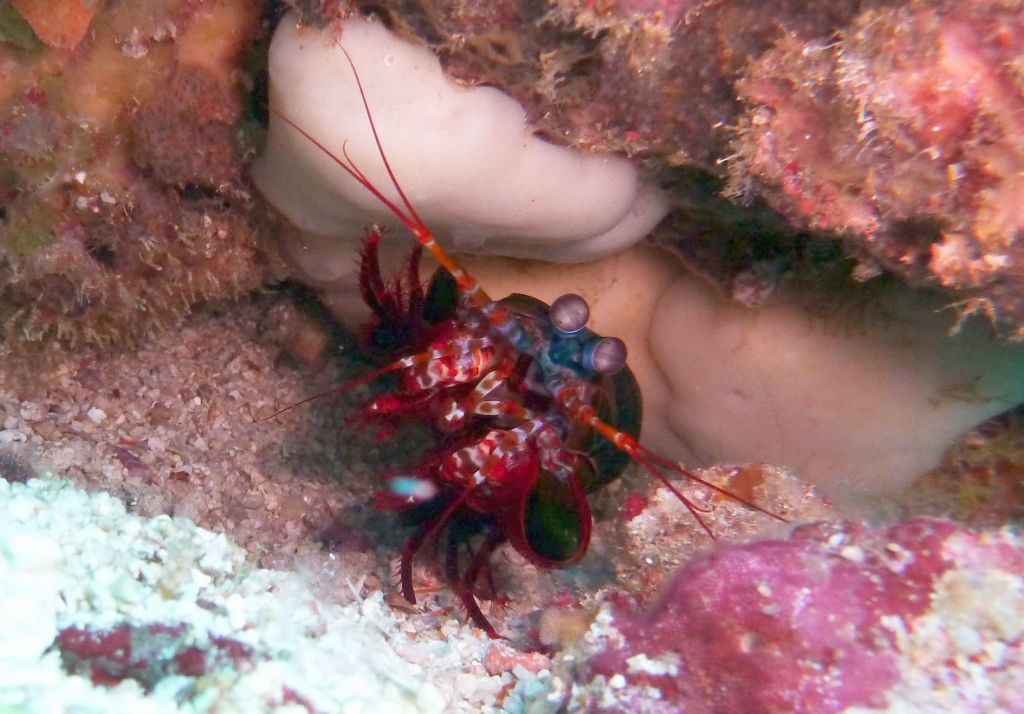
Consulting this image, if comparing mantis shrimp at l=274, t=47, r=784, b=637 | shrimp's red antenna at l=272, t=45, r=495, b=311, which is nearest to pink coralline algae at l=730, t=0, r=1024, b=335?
mantis shrimp at l=274, t=47, r=784, b=637

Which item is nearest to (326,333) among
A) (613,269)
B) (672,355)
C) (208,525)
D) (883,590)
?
(208,525)

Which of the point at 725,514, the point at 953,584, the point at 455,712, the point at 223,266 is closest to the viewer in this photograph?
the point at 953,584

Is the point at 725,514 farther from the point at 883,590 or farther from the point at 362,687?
the point at 362,687

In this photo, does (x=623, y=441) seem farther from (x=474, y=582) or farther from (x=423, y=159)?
(x=423, y=159)

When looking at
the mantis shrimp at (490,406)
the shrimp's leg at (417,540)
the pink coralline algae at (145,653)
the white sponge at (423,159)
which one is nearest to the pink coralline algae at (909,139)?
the white sponge at (423,159)

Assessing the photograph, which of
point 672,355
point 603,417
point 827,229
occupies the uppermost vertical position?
point 827,229

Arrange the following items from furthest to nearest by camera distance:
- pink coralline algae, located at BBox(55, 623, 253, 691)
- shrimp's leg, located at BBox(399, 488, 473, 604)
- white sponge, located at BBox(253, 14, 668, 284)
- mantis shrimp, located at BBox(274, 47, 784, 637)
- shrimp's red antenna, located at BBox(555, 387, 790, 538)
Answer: shrimp's leg, located at BBox(399, 488, 473, 604)
mantis shrimp, located at BBox(274, 47, 784, 637)
shrimp's red antenna, located at BBox(555, 387, 790, 538)
white sponge, located at BBox(253, 14, 668, 284)
pink coralline algae, located at BBox(55, 623, 253, 691)

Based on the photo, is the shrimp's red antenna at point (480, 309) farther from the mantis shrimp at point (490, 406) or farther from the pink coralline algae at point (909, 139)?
the pink coralline algae at point (909, 139)

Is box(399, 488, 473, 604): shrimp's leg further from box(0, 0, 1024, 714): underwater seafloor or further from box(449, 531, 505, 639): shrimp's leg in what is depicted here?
box(449, 531, 505, 639): shrimp's leg
